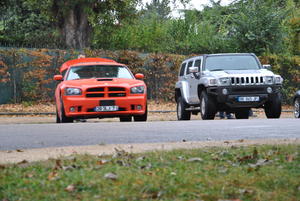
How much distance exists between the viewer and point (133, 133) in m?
12.5

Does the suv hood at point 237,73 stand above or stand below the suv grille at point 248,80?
above

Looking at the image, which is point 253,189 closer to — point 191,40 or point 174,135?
point 174,135

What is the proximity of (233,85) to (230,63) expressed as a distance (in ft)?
4.03

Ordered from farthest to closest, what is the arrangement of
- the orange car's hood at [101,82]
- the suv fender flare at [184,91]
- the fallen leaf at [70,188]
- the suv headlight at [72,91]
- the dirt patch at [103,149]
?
1. the suv fender flare at [184,91]
2. the orange car's hood at [101,82]
3. the suv headlight at [72,91]
4. the dirt patch at [103,149]
5. the fallen leaf at [70,188]

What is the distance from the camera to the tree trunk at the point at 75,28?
107 feet

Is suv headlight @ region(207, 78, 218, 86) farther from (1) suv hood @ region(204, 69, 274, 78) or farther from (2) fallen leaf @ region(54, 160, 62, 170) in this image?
(2) fallen leaf @ region(54, 160, 62, 170)

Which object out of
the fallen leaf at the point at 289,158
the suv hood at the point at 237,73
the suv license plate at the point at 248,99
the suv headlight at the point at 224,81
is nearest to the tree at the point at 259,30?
the suv hood at the point at 237,73

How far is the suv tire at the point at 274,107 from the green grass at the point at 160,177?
30.1 feet

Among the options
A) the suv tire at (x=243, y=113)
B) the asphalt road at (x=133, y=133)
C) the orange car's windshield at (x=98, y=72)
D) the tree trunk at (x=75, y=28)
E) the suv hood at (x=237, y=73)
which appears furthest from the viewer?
the tree trunk at (x=75, y=28)

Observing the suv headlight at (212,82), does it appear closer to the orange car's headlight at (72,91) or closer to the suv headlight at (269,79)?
the suv headlight at (269,79)

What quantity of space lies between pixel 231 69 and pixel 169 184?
39.1 feet

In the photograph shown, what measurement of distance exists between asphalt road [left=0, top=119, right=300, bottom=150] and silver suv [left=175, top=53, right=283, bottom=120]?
7.76 feet

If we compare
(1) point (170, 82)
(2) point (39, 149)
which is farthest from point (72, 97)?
(1) point (170, 82)

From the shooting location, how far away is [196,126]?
14.1 metres
